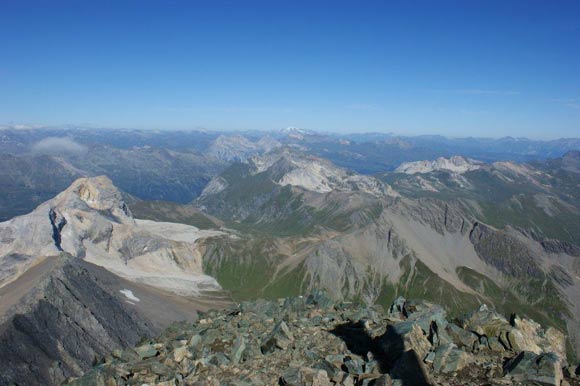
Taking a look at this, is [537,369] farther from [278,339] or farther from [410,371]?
[278,339]

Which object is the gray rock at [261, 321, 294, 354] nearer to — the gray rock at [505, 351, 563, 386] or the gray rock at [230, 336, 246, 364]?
the gray rock at [230, 336, 246, 364]

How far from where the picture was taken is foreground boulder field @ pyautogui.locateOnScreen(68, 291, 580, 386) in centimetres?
2280

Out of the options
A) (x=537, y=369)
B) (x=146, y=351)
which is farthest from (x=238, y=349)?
(x=537, y=369)

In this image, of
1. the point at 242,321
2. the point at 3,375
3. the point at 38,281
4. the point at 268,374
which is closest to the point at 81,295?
the point at 38,281

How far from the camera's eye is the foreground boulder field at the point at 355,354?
22.8 metres

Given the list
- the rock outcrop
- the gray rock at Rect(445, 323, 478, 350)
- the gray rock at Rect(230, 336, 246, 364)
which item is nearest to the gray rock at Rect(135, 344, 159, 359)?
the gray rock at Rect(230, 336, 246, 364)

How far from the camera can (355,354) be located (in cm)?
2777

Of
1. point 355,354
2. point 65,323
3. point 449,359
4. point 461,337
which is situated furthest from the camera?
point 65,323

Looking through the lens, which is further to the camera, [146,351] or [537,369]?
[146,351]

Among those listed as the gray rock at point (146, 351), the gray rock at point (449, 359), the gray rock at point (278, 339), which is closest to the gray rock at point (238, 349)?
the gray rock at point (278, 339)

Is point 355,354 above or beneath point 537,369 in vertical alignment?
beneath

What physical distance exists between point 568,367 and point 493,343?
432 centimetres

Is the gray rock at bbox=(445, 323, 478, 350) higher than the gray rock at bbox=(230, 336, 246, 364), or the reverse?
the gray rock at bbox=(445, 323, 478, 350)

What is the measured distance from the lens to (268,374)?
26.1 m
